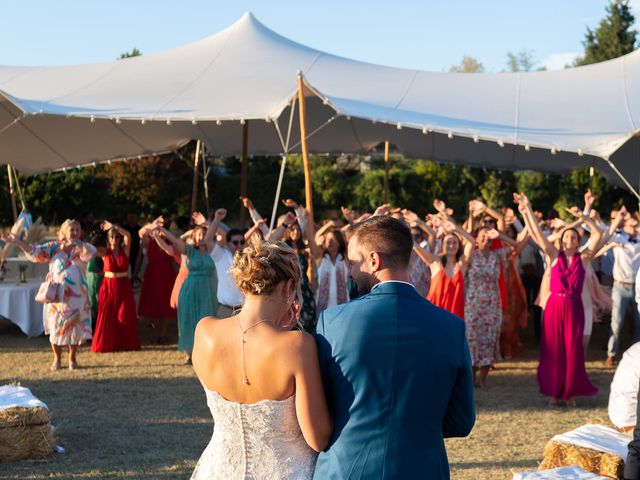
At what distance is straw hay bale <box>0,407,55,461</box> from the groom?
359 cm

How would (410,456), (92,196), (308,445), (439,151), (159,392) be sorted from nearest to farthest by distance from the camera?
(410,456)
(308,445)
(159,392)
(439,151)
(92,196)

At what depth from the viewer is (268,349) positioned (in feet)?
8.02

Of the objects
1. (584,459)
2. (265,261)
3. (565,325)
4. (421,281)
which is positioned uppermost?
(265,261)

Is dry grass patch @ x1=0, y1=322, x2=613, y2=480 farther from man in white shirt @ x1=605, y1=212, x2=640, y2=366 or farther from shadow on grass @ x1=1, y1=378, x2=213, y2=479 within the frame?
man in white shirt @ x1=605, y1=212, x2=640, y2=366

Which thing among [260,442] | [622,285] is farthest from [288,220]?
[260,442]

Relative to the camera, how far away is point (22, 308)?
1020 cm

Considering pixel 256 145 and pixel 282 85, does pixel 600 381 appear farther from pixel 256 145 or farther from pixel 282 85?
pixel 256 145

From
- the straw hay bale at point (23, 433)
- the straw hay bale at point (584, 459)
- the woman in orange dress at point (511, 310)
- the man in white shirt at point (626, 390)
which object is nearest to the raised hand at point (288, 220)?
the woman in orange dress at point (511, 310)

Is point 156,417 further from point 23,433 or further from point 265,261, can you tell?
point 265,261

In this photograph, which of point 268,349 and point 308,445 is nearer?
A: point 268,349

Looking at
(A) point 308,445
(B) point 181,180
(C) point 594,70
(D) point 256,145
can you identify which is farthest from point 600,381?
(B) point 181,180

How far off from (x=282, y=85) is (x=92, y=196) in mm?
14510

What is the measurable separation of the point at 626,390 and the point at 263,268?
2122 millimetres

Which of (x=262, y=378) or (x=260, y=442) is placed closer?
(x=262, y=378)
